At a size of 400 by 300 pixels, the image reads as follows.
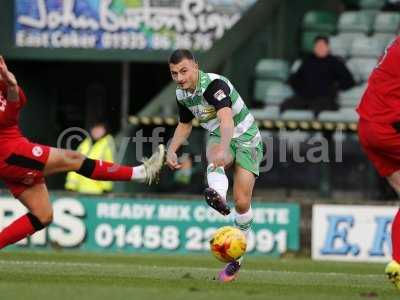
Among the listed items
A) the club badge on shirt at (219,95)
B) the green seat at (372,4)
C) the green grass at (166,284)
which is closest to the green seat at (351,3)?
the green seat at (372,4)

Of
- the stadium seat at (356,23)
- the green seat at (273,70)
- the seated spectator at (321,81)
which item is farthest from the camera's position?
the stadium seat at (356,23)

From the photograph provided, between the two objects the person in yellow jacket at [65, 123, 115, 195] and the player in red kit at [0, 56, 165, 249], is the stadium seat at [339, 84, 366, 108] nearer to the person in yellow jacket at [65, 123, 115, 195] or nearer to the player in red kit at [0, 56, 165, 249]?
the person in yellow jacket at [65, 123, 115, 195]

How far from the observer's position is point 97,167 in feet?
38.9

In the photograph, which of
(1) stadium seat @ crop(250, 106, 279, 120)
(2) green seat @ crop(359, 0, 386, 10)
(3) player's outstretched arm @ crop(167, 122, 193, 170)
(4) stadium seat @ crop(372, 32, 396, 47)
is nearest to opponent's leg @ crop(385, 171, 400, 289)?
(3) player's outstretched arm @ crop(167, 122, 193, 170)

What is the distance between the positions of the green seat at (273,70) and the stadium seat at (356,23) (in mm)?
1289

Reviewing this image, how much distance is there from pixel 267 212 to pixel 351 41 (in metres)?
4.76

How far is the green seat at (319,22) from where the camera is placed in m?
22.1

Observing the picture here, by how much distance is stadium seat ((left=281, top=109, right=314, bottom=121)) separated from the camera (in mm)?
19609

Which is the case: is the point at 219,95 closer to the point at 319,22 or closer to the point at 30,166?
the point at 30,166

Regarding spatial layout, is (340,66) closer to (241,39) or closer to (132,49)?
(241,39)

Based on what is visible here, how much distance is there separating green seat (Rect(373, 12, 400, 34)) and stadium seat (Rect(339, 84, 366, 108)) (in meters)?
1.92

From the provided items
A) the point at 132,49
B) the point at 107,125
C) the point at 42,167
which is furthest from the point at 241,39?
the point at 42,167

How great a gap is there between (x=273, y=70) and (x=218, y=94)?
1005 cm

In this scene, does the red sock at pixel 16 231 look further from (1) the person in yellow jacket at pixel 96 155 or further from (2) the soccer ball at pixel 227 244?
(1) the person in yellow jacket at pixel 96 155
